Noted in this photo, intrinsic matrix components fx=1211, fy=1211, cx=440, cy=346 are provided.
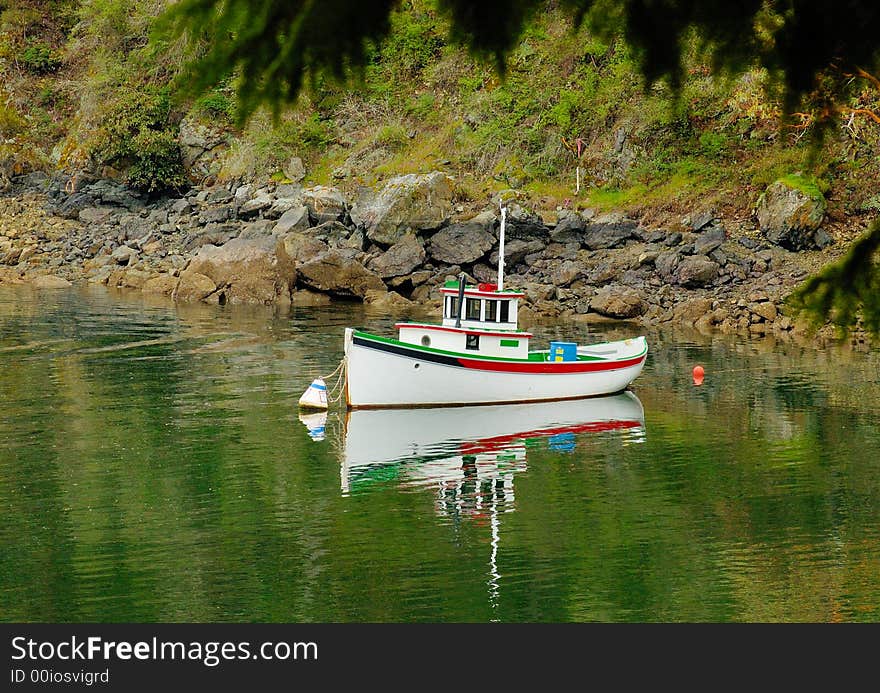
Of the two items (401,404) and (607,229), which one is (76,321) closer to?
(401,404)

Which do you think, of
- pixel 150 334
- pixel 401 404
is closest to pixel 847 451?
pixel 401 404

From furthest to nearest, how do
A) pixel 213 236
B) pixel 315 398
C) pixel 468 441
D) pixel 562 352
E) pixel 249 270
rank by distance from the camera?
1. pixel 213 236
2. pixel 249 270
3. pixel 562 352
4. pixel 315 398
5. pixel 468 441

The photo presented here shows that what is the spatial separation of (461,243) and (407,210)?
3.35 meters

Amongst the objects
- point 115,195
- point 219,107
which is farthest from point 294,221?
point 219,107

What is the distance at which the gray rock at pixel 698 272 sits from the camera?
168ft

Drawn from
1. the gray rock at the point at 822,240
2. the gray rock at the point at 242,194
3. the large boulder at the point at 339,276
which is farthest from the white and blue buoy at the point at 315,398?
the gray rock at the point at 242,194

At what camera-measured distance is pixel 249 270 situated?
184ft

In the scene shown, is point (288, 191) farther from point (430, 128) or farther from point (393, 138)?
point (430, 128)

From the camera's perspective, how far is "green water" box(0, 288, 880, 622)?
16297mm

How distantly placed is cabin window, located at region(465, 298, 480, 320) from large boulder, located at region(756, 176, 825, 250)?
25427mm

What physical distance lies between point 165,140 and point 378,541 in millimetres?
57338

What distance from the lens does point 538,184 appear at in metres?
64.8

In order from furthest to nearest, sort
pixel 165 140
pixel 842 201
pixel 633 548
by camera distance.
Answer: pixel 165 140 → pixel 842 201 → pixel 633 548

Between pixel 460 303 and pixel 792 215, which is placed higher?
pixel 792 215
